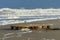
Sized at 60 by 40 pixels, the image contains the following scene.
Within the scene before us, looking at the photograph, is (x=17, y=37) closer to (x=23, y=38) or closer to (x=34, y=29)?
(x=23, y=38)

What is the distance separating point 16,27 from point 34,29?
1333 mm

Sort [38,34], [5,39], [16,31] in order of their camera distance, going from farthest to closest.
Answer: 1. [16,31]
2. [38,34]
3. [5,39]

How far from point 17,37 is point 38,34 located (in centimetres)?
164

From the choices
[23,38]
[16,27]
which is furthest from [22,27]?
[23,38]

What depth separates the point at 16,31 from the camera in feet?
62.3

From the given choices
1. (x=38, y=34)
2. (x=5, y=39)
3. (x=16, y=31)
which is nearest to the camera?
(x=5, y=39)

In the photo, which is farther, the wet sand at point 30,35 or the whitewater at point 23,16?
the whitewater at point 23,16

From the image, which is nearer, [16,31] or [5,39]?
[5,39]

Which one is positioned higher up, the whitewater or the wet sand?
the wet sand

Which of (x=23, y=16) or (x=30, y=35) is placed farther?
(x=23, y=16)

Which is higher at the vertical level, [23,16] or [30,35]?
[30,35]

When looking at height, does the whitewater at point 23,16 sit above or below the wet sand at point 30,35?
below

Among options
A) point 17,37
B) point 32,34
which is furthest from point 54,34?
point 17,37

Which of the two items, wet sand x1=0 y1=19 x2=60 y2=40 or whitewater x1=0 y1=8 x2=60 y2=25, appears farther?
whitewater x1=0 y1=8 x2=60 y2=25
